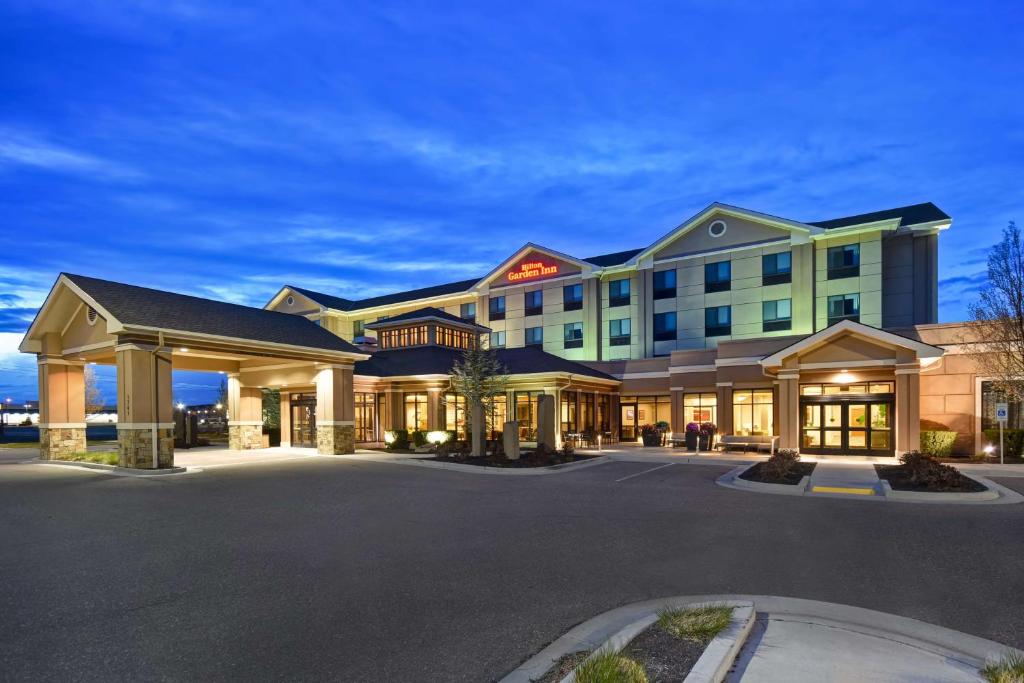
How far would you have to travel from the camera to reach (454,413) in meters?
32.5

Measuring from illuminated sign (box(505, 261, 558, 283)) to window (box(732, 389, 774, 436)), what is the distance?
17596 mm

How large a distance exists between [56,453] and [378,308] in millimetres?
29963

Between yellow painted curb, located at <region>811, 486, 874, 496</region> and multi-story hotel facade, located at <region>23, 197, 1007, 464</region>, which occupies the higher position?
multi-story hotel facade, located at <region>23, 197, 1007, 464</region>

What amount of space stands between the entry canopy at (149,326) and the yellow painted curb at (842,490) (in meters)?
20.8

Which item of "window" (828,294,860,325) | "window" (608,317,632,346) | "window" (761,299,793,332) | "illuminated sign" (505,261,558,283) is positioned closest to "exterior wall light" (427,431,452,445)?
"window" (608,317,632,346)

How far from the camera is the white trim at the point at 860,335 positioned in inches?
866

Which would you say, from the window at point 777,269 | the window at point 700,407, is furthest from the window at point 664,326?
the window at point 700,407

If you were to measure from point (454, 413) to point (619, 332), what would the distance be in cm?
1451

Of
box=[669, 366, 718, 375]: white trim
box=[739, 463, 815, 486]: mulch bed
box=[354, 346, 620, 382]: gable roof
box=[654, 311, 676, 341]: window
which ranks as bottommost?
box=[739, 463, 815, 486]: mulch bed

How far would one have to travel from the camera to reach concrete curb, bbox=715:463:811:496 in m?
14.7

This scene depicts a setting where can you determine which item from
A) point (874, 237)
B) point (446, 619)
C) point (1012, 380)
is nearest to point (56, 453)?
point (446, 619)

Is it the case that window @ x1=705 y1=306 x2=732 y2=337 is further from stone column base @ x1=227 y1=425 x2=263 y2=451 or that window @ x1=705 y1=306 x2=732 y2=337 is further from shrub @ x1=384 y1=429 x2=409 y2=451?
stone column base @ x1=227 y1=425 x2=263 y2=451

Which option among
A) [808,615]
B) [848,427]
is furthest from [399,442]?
[808,615]

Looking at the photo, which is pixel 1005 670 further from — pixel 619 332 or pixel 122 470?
pixel 619 332
